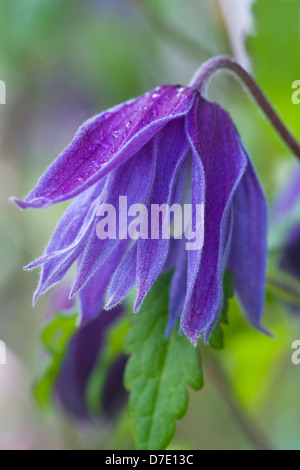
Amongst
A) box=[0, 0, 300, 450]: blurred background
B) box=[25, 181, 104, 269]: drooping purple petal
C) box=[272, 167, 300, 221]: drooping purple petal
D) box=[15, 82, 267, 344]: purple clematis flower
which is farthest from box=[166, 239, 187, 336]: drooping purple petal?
box=[272, 167, 300, 221]: drooping purple petal

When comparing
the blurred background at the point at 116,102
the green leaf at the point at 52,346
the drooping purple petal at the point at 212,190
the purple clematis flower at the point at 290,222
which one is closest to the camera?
the drooping purple petal at the point at 212,190

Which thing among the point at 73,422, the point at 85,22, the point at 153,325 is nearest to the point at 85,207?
the point at 153,325

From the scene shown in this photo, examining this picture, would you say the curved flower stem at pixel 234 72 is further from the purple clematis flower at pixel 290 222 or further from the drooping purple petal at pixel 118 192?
the purple clematis flower at pixel 290 222

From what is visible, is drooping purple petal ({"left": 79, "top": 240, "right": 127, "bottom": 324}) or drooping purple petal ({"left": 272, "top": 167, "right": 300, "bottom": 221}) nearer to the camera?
drooping purple petal ({"left": 79, "top": 240, "right": 127, "bottom": 324})

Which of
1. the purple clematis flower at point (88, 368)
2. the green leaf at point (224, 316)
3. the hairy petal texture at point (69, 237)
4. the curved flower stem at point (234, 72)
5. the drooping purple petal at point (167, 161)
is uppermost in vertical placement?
the curved flower stem at point (234, 72)

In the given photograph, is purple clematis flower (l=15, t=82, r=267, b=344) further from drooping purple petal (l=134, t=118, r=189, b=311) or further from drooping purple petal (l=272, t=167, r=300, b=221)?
drooping purple petal (l=272, t=167, r=300, b=221)

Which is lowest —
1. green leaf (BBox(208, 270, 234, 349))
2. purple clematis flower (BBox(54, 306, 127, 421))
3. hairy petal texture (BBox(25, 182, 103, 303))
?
purple clematis flower (BBox(54, 306, 127, 421))

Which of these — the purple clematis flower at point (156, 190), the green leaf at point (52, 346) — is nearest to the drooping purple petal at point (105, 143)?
the purple clematis flower at point (156, 190)
